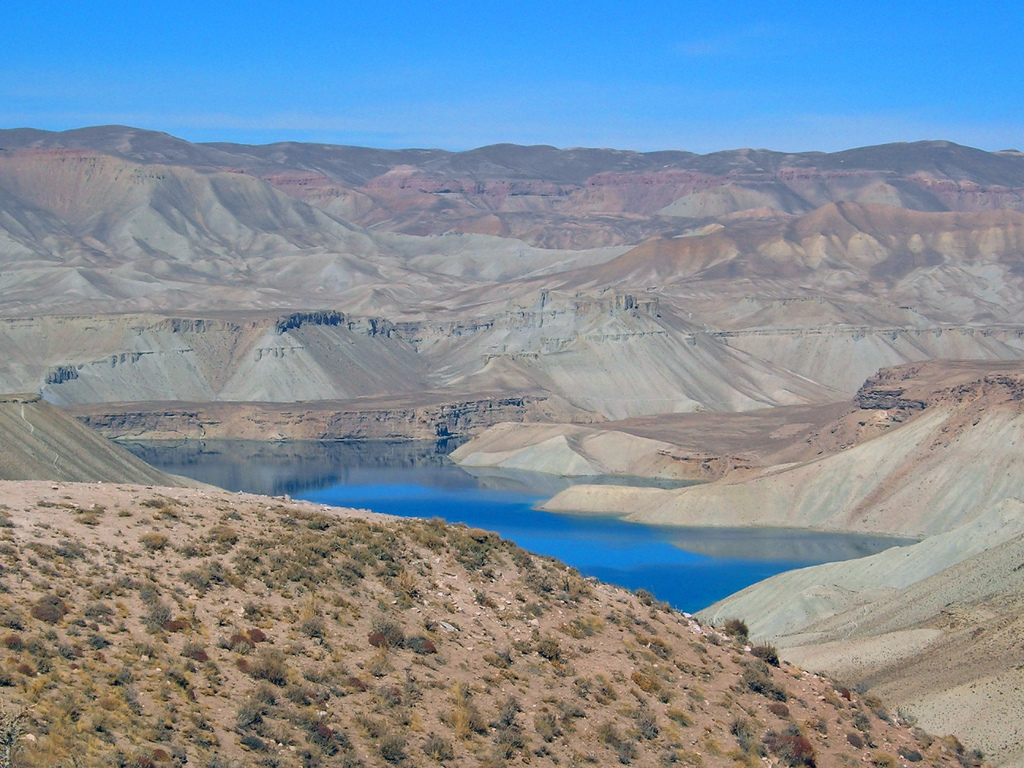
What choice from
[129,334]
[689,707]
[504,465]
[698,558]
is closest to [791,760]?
[689,707]

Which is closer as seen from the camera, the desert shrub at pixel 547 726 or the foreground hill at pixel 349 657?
the foreground hill at pixel 349 657

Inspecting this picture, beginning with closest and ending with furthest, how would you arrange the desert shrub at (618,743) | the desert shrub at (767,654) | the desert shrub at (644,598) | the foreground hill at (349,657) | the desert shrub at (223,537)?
the foreground hill at (349,657) < the desert shrub at (618,743) < the desert shrub at (223,537) < the desert shrub at (767,654) < the desert shrub at (644,598)

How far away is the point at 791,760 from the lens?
2338 centimetres

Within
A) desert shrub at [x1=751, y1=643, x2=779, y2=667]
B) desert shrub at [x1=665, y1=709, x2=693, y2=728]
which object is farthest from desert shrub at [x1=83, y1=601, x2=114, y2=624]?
desert shrub at [x1=751, y1=643, x2=779, y2=667]

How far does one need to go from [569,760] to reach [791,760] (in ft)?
14.0

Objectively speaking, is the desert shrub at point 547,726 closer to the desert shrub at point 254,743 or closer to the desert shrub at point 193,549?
the desert shrub at point 254,743

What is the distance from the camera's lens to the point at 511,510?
9888cm

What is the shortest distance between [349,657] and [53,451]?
39.6m

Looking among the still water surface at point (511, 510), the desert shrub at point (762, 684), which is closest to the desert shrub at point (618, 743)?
the desert shrub at point (762, 684)

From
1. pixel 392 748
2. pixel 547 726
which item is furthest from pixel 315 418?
pixel 392 748

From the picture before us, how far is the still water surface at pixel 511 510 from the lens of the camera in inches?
2894

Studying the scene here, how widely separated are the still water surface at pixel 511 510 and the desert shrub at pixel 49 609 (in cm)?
4378

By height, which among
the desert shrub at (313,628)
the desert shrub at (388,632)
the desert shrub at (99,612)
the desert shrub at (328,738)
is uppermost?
the desert shrub at (99,612)

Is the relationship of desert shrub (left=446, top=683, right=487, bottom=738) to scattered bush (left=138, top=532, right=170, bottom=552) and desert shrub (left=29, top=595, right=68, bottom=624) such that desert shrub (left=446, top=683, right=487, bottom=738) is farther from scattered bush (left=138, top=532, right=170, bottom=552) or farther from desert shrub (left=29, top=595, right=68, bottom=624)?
scattered bush (left=138, top=532, right=170, bottom=552)
